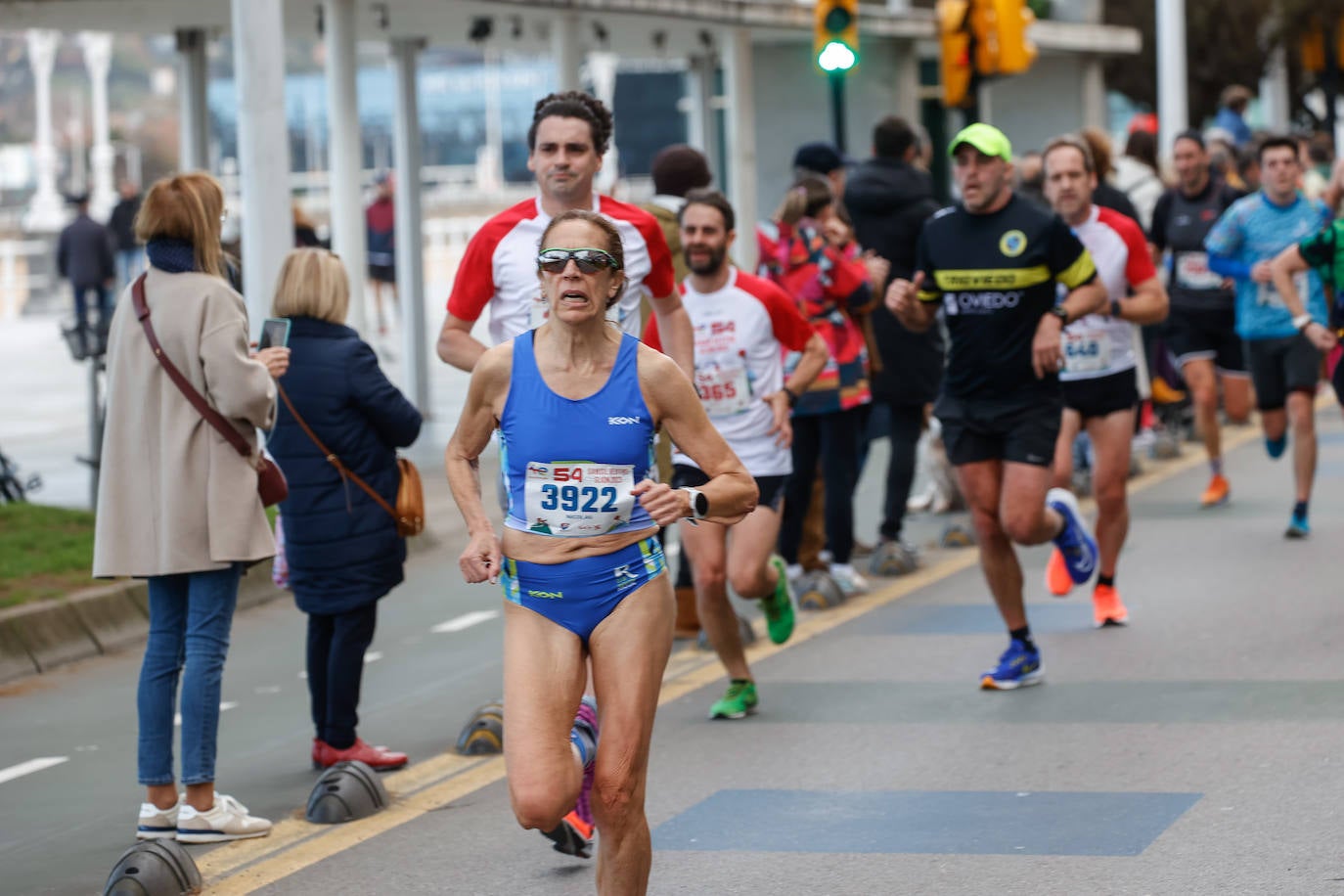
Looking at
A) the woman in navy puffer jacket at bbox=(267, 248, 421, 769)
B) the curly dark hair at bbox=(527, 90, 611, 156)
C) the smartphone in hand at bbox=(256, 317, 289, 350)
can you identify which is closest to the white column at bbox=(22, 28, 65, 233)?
the woman in navy puffer jacket at bbox=(267, 248, 421, 769)

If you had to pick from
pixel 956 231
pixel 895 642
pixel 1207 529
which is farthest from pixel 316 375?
pixel 1207 529

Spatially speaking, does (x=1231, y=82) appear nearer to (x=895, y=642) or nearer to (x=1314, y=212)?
(x=1314, y=212)

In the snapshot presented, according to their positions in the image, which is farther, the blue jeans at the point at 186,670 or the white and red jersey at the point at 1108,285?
the white and red jersey at the point at 1108,285

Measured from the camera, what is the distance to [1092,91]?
29406 mm

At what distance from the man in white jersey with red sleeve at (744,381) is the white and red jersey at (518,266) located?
3.00 feet

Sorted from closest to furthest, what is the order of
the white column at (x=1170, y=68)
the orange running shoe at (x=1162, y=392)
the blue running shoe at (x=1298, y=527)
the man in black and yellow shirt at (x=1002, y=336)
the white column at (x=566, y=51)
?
the man in black and yellow shirt at (x=1002, y=336) → the blue running shoe at (x=1298, y=527) → the orange running shoe at (x=1162, y=392) → the white column at (x=566, y=51) → the white column at (x=1170, y=68)

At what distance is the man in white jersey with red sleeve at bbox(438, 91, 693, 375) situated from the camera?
6.77 m

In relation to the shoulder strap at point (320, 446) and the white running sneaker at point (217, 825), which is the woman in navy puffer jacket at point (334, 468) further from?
the white running sneaker at point (217, 825)

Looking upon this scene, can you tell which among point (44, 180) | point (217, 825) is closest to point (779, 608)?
point (217, 825)

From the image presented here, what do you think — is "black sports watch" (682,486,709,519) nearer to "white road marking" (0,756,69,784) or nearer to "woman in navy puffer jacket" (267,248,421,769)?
"woman in navy puffer jacket" (267,248,421,769)

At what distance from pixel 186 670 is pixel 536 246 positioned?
1673 millimetres

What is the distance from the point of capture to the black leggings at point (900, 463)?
37.5ft

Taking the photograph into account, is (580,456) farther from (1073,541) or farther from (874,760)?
(1073,541)

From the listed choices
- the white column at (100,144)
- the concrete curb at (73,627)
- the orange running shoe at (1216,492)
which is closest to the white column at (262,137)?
the concrete curb at (73,627)
